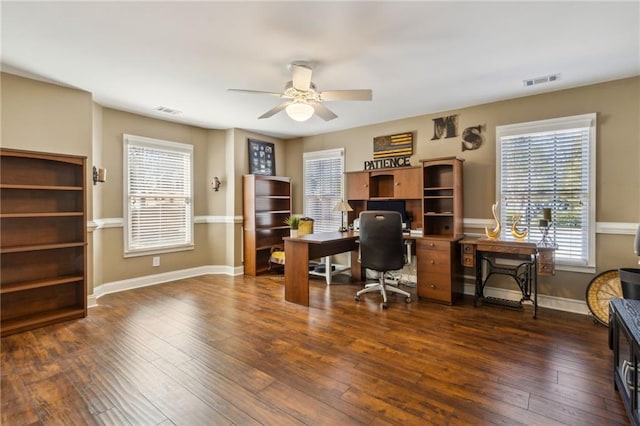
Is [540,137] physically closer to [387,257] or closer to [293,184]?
[387,257]

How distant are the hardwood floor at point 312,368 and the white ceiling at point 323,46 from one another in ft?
8.51

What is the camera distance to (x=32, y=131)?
10.6 feet

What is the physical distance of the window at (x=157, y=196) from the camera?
454cm

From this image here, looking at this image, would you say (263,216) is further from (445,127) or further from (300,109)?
(445,127)

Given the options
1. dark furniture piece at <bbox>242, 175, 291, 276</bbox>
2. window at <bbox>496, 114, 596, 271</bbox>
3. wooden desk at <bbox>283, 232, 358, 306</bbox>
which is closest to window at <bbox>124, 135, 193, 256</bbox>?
dark furniture piece at <bbox>242, 175, 291, 276</bbox>

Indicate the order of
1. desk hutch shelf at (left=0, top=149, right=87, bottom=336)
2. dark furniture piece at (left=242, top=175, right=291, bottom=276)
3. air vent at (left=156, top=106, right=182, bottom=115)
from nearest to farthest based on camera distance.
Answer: desk hutch shelf at (left=0, top=149, right=87, bottom=336)
air vent at (left=156, top=106, right=182, bottom=115)
dark furniture piece at (left=242, top=175, right=291, bottom=276)

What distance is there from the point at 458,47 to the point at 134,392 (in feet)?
11.9

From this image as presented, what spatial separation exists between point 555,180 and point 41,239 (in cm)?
587

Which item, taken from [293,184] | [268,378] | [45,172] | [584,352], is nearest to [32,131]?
[45,172]

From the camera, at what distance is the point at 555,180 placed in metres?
3.64

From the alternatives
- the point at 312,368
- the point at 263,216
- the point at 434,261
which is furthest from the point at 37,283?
the point at 434,261

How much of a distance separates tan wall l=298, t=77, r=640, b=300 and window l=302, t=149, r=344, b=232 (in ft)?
5.92

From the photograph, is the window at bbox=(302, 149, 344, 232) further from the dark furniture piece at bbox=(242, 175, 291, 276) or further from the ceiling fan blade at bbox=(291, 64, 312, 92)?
the ceiling fan blade at bbox=(291, 64, 312, 92)

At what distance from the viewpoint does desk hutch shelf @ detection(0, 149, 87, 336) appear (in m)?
3.09
